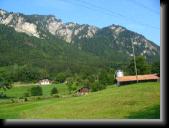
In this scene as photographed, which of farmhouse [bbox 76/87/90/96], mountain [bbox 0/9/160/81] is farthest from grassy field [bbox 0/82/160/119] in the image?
mountain [bbox 0/9/160/81]

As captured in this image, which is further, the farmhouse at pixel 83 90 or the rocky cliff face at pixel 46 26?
the rocky cliff face at pixel 46 26

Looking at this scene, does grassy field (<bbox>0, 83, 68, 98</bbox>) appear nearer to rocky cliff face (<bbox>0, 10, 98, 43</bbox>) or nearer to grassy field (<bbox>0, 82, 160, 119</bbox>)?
grassy field (<bbox>0, 82, 160, 119</bbox>)

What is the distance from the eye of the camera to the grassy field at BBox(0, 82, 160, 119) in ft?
17.4

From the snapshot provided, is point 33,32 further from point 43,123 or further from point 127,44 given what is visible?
point 43,123

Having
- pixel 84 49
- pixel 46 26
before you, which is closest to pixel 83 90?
pixel 84 49

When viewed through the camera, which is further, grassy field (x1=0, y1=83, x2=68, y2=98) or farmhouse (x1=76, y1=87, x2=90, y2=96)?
grassy field (x1=0, y1=83, x2=68, y2=98)

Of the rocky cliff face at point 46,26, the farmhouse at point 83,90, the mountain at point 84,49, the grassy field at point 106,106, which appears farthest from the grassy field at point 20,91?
the rocky cliff face at point 46,26

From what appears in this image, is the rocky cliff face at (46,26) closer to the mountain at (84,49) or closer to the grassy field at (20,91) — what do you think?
the mountain at (84,49)

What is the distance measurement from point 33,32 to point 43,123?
43.0 meters

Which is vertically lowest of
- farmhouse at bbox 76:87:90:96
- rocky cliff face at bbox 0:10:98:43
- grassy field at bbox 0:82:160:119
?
grassy field at bbox 0:82:160:119

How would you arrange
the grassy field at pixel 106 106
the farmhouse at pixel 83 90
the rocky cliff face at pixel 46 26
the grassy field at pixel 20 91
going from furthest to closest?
the rocky cliff face at pixel 46 26, the grassy field at pixel 20 91, the farmhouse at pixel 83 90, the grassy field at pixel 106 106

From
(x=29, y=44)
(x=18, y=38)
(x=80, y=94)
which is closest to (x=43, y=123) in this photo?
(x=80, y=94)

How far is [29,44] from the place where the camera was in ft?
98.5

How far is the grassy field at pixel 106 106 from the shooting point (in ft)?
17.4
